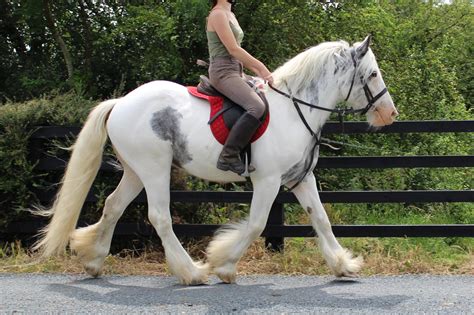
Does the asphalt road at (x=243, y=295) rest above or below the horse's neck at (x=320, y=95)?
below

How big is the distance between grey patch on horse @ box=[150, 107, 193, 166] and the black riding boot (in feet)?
1.37

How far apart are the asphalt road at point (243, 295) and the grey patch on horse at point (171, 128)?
1.18m

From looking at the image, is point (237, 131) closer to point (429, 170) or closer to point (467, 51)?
point (429, 170)

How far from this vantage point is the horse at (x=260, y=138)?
18.8 feet

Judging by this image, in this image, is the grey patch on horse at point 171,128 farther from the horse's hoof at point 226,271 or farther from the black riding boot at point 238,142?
the horse's hoof at point 226,271

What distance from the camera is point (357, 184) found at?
920 cm

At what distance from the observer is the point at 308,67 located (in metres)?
5.93

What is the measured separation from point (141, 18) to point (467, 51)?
12889 millimetres

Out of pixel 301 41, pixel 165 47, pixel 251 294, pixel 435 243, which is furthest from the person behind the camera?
pixel 301 41

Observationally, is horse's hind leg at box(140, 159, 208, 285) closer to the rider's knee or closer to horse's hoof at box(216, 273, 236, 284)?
horse's hoof at box(216, 273, 236, 284)

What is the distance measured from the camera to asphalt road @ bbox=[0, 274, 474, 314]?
4895 mm

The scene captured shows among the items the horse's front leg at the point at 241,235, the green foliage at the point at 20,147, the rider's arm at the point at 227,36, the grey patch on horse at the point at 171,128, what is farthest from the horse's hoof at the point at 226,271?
the green foliage at the point at 20,147

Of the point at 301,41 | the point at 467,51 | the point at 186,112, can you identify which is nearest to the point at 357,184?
the point at 301,41

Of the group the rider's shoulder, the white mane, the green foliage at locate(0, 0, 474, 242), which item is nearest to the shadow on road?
the white mane
